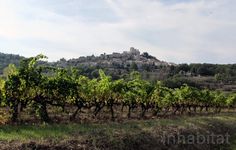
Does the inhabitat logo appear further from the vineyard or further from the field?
the vineyard

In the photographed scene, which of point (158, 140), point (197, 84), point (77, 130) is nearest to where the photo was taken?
point (77, 130)

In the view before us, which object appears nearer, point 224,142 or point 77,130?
point 77,130

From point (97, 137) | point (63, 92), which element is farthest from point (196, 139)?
point (97, 137)

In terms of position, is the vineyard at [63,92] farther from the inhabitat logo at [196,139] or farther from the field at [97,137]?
the inhabitat logo at [196,139]

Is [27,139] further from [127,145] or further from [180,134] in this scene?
[180,134]

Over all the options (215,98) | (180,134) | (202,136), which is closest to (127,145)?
(180,134)

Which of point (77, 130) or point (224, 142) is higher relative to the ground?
point (77, 130)

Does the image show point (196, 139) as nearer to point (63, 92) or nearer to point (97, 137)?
point (63, 92)

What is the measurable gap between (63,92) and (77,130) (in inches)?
217

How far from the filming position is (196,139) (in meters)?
25.7

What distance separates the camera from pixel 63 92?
2439 centimetres

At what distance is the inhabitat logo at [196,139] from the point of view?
22747 millimetres

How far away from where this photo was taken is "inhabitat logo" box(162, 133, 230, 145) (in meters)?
22.7

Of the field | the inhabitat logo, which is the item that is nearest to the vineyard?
the field
